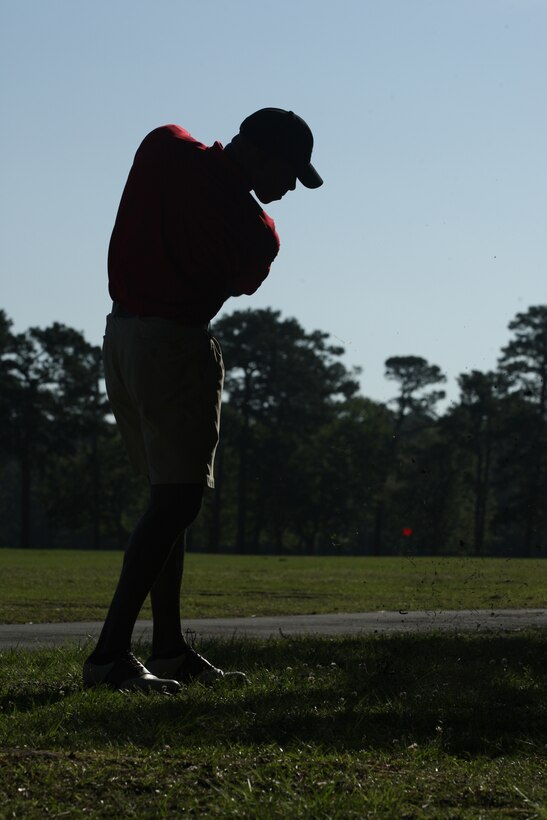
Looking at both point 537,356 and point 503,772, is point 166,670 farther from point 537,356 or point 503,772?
point 537,356

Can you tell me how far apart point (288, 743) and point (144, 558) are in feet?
4.53

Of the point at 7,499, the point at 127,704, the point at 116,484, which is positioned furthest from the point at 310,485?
the point at 127,704

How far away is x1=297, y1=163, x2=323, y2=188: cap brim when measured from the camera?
5594 mm

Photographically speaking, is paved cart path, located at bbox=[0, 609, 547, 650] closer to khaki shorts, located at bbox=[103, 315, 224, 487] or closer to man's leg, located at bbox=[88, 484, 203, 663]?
man's leg, located at bbox=[88, 484, 203, 663]

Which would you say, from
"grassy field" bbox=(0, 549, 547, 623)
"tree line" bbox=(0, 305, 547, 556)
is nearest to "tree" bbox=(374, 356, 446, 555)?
"tree line" bbox=(0, 305, 547, 556)

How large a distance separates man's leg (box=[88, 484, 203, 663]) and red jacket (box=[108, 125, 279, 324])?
0.69 meters

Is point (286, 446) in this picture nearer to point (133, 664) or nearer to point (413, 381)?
point (413, 381)

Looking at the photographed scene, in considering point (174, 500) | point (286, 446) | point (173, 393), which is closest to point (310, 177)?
point (173, 393)

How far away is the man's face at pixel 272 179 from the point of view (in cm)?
558

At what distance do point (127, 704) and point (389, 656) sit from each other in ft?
6.72

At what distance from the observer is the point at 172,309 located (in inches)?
211

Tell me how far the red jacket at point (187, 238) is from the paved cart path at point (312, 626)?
8.92 feet

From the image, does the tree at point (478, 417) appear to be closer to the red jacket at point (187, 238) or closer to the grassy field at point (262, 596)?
the grassy field at point (262, 596)

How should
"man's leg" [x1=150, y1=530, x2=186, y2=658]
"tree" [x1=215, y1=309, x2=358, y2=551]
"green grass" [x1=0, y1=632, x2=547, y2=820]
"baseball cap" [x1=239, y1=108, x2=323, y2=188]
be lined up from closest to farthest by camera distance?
Result: "green grass" [x1=0, y1=632, x2=547, y2=820] < "baseball cap" [x1=239, y1=108, x2=323, y2=188] < "man's leg" [x1=150, y1=530, x2=186, y2=658] < "tree" [x1=215, y1=309, x2=358, y2=551]
